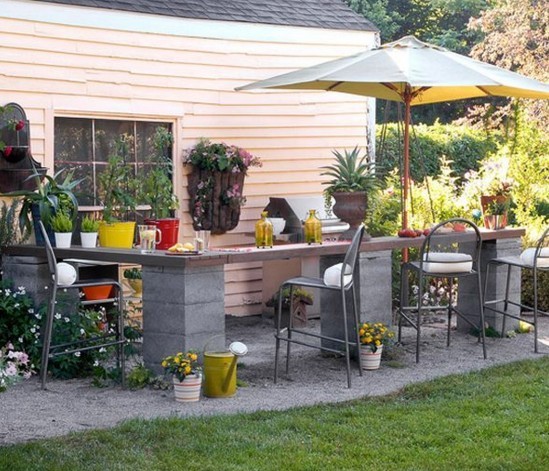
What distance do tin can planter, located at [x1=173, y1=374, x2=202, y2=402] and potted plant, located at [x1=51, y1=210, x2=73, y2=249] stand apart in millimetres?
1479

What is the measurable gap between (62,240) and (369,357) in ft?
7.38

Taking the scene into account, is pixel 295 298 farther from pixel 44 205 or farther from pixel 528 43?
pixel 528 43

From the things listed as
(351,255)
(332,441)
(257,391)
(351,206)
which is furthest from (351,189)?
(332,441)

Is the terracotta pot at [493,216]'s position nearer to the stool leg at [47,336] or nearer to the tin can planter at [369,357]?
the tin can planter at [369,357]

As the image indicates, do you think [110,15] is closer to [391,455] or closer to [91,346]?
[91,346]

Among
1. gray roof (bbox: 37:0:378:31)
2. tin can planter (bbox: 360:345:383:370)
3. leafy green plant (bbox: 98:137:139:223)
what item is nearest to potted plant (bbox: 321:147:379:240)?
tin can planter (bbox: 360:345:383:370)

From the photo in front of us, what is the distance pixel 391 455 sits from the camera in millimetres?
5340

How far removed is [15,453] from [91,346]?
6.78 feet

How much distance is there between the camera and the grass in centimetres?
518

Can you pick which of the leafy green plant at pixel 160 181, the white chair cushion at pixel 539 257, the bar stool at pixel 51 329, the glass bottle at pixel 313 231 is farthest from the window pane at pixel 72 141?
the white chair cushion at pixel 539 257

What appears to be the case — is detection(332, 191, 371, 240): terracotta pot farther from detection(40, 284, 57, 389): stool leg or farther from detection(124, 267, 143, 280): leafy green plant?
detection(40, 284, 57, 389): stool leg

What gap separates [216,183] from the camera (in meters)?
9.96

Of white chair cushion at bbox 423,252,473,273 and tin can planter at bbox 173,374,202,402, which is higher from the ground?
white chair cushion at bbox 423,252,473,273

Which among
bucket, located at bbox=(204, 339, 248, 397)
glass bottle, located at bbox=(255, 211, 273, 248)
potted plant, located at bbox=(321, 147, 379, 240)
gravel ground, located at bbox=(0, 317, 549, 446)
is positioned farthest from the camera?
potted plant, located at bbox=(321, 147, 379, 240)
